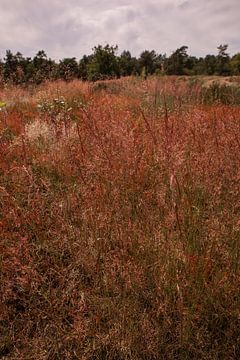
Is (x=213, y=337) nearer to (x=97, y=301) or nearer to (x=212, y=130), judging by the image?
(x=97, y=301)

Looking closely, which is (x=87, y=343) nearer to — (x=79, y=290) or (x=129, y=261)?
(x=79, y=290)

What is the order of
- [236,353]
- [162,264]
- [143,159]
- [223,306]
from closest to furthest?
[236,353] → [223,306] → [162,264] → [143,159]

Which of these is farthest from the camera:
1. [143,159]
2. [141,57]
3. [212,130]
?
[141,57]

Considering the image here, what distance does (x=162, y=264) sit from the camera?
5.55 feet

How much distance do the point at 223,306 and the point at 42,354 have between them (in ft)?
3.10

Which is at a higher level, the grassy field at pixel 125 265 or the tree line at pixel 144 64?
the tree line at pixel 144 64

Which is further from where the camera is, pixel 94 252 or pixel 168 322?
pixel 94 252

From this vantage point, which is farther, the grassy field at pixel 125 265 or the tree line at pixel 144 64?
the tree line at pixel 144 64

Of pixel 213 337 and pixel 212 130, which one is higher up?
pixel 212 130

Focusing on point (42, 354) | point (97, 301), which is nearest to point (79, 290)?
point (97, 301)

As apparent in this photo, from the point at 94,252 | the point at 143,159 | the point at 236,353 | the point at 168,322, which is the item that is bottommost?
the point at 236,353

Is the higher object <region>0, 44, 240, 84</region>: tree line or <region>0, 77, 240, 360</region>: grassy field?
<region>0, 44, 240, 84</region>: tree line

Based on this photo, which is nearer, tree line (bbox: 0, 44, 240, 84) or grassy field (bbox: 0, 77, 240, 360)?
grassy field (bbox: 0, 77, 240, 360)

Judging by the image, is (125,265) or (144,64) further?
(144,64)
